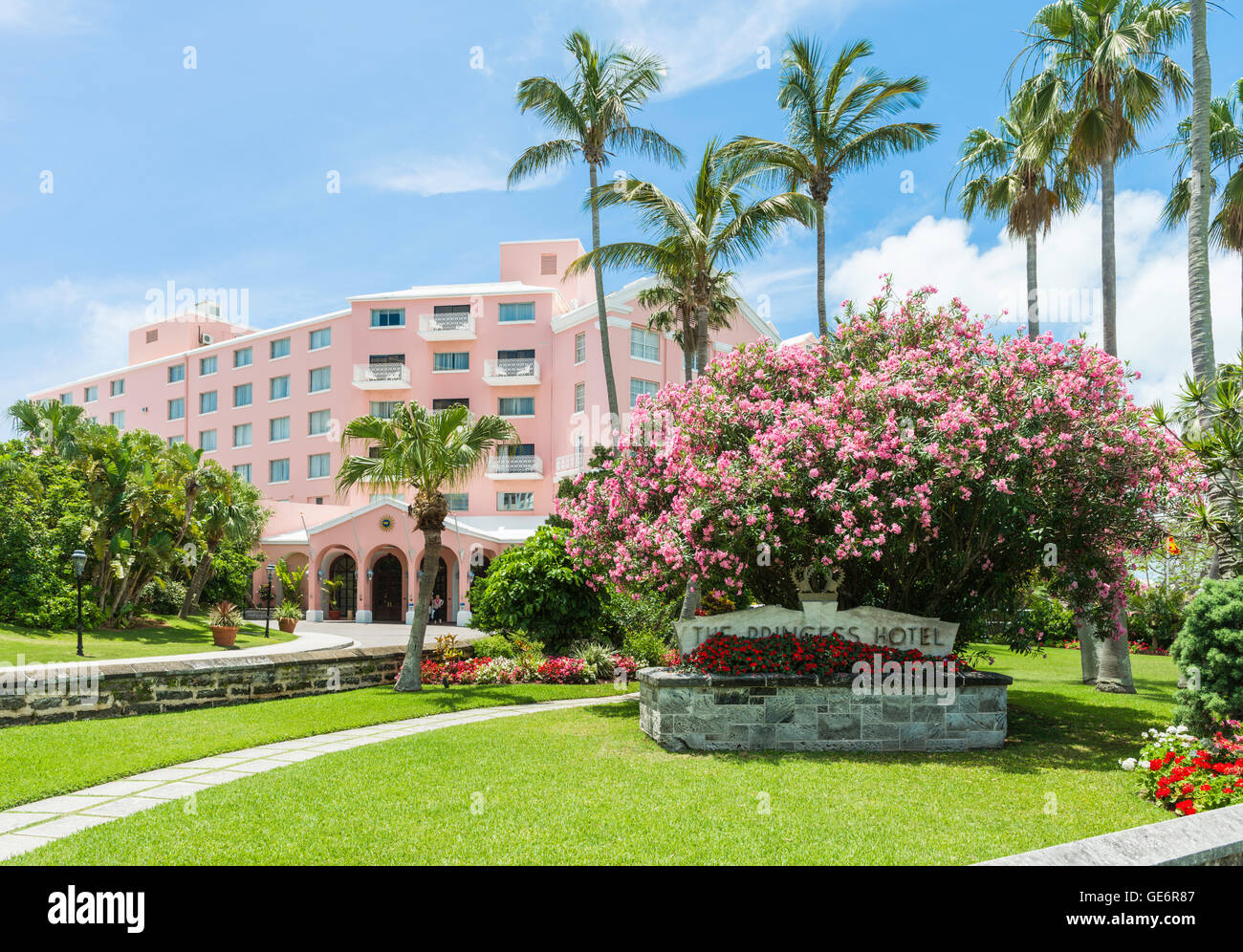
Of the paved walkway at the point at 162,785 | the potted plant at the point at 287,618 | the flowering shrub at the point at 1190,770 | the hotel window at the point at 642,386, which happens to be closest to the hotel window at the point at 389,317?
the hotel window at the point at 642,386

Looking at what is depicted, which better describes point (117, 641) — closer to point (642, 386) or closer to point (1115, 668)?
point (642, 386)

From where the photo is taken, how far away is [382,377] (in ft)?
140

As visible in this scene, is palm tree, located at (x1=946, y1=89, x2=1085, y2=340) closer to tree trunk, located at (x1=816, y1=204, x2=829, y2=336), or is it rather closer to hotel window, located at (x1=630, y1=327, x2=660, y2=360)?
tree trunk, located at (x1=816, y1=204, x2=829, y2=336)

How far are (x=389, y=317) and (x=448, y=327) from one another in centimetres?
382

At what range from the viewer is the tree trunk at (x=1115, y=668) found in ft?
53.9

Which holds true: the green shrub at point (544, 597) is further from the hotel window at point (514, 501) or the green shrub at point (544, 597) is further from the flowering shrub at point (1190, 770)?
the hotel window at point (514, 501)

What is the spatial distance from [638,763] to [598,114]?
1766 cm

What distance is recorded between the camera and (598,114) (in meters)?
22.1

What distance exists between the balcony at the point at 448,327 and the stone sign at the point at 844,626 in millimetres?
33127

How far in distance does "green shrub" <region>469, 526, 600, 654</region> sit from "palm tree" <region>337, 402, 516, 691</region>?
2585 millimetres

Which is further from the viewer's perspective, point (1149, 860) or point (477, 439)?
point (477, 439)

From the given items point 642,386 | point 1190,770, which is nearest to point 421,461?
point 1190,770
